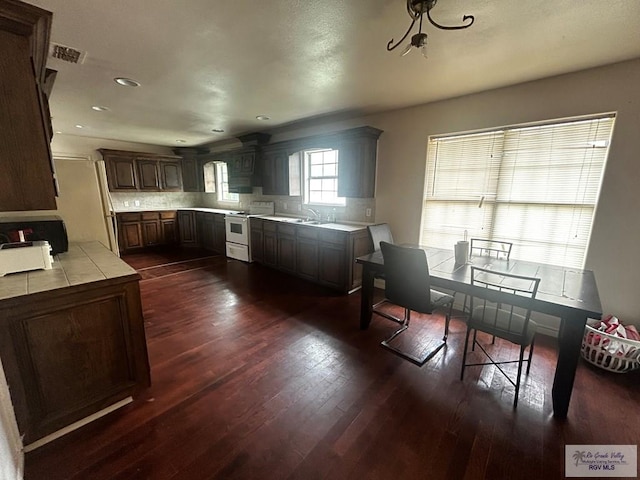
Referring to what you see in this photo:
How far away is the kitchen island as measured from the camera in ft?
4.49

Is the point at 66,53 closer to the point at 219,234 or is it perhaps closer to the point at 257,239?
the point at 257,239

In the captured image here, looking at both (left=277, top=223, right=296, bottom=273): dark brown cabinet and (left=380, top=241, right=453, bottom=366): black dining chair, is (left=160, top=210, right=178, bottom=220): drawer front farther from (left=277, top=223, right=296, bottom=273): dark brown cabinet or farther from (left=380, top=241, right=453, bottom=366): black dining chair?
(left=380, top=241, right=453, bottom=366): black dining chair

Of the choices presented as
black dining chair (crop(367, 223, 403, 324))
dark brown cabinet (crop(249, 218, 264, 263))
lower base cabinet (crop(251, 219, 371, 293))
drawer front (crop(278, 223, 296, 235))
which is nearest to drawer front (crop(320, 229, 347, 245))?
lower base cabinet (crop(251, 219, 371, 293))

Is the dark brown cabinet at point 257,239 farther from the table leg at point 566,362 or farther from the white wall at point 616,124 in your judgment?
the table leg at point 566,362

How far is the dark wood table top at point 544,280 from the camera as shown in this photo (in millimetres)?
1593

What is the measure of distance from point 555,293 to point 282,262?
353 cm

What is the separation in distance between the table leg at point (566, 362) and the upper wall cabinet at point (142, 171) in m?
7.21

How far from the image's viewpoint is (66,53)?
2027mm

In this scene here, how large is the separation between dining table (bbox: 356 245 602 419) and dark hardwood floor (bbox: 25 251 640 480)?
285 mm

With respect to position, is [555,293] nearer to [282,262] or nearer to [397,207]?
[397,207]

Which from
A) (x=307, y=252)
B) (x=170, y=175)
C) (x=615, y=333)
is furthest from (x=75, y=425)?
(x=170, y=175)

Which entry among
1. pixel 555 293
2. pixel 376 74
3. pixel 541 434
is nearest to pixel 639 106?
pixel 555 293

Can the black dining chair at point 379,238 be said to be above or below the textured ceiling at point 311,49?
below

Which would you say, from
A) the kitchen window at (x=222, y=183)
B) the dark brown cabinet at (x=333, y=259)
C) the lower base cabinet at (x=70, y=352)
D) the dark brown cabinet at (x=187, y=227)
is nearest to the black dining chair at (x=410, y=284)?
the dark brown cabinet at (x=333, y=259)
